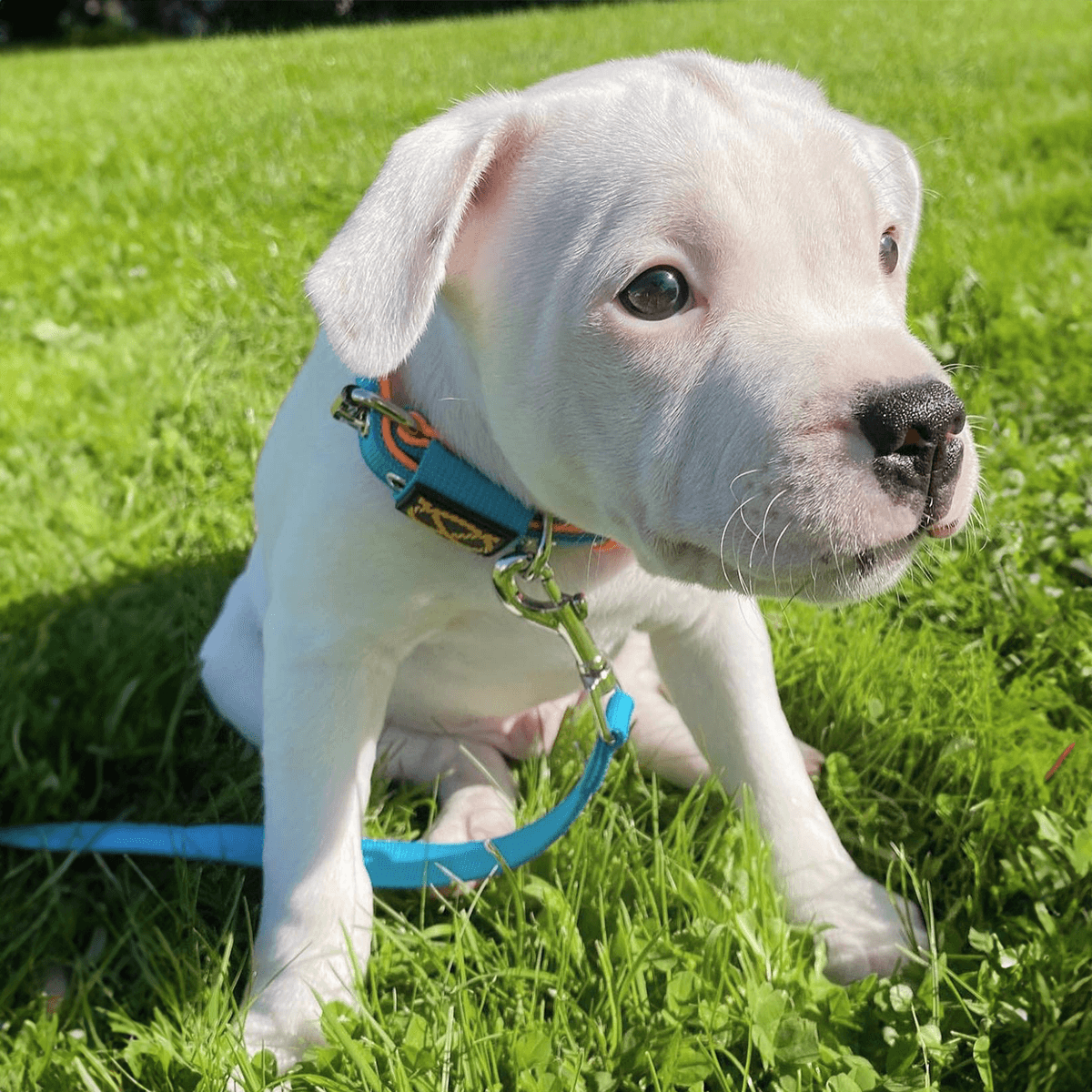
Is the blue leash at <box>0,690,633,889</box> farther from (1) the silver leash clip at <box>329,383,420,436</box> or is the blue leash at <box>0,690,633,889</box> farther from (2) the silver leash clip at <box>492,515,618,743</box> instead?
(1) the silver leash clip at <box>329,383,420,436</box>

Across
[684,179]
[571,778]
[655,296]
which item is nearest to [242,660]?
[571,778]

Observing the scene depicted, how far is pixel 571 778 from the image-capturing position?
247 centimetres

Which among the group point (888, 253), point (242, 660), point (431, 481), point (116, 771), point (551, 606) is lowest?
point (116, 771)

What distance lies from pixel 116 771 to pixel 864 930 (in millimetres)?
1727

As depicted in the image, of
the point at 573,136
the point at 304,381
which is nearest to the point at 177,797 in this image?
the point at 304,381

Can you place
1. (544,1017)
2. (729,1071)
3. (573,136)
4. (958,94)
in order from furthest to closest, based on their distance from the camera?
(958,94) → (544,1017) → (729,1071) → (573,136)

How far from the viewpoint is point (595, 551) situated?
1.99 meters

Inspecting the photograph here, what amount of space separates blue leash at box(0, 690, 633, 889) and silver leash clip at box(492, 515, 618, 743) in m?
0.08

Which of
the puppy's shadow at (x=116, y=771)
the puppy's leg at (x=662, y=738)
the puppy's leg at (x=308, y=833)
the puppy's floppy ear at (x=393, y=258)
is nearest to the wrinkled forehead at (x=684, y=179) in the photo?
the puppy's floppy ear at (x=393, y=258)

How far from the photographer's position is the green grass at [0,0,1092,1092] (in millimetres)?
1851

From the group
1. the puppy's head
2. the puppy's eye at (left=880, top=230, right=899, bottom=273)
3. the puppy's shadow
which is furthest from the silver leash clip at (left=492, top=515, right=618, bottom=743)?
the puppy's shadow

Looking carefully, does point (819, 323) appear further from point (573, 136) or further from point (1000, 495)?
point (1000, 495)

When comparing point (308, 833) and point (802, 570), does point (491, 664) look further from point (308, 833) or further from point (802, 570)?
point (802, 570)

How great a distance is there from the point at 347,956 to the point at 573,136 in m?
1.40
